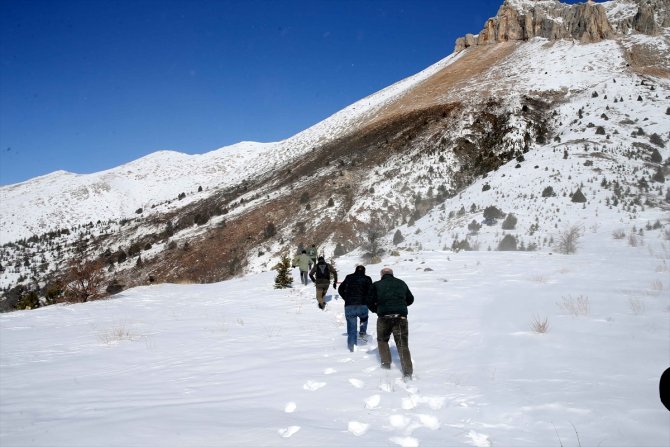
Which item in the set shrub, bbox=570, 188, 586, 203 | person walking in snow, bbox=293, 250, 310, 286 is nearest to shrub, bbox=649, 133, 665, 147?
shrub, bbox=570, 188, 586, 203

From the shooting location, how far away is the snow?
3.80 metres

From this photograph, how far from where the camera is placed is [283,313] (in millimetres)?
11375

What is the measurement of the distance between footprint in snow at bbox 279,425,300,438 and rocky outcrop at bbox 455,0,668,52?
61782mm

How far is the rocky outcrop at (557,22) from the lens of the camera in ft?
169

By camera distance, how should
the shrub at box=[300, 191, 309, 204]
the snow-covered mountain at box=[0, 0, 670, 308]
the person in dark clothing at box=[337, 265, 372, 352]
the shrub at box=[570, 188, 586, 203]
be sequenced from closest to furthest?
the person in dark clothing at box=[337, 265, 372, 352]
the shrub at box=[570, 188, 586, 203]
the snow-covered mountain at box=[0, 0, 670, 308]
the shrub at box=[300, 191, 309, 204]

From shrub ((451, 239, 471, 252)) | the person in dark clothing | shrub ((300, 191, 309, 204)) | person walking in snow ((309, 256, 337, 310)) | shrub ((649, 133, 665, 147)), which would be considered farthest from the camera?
shrub ((300, 191, 309, 204))

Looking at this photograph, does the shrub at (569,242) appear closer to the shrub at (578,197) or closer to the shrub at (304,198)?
the shrub at (578,197)

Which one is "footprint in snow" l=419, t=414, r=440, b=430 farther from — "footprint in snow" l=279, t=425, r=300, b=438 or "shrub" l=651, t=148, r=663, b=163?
"shrub" l=651, t=148, r=663, b=163

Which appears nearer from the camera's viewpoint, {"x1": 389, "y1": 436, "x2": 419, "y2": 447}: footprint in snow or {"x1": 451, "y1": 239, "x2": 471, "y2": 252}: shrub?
{"x1": 389, "y1": 436, "x2": 419, "y2": 447}: footprint in snow

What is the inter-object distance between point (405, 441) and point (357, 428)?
0.53 meters

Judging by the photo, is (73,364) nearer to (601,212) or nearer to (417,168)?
(601,212)

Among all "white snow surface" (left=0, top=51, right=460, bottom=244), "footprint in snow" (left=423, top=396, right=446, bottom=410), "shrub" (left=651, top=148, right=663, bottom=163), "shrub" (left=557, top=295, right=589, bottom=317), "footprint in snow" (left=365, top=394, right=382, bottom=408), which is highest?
"white snow surface" (left=0, top=51, right=460, bottom=244)

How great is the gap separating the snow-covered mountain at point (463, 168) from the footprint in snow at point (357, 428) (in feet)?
52.8

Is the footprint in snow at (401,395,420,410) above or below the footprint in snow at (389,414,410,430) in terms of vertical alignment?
below
